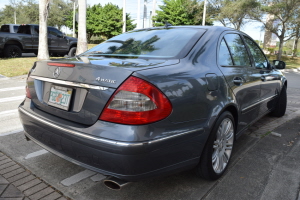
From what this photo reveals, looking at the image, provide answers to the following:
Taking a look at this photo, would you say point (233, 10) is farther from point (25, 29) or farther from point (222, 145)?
point (222, 145)

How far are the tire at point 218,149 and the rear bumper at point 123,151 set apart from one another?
0.17 meters

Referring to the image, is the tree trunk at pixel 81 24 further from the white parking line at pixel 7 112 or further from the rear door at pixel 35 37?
the white parking line at pixel 7 112

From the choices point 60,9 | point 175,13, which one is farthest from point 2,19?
point 175,13

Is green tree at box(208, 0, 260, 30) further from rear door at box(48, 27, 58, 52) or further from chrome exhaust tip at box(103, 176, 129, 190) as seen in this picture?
chrome exhaust tip at box(103, 176, 129, 190)

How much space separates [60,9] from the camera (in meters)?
51.7

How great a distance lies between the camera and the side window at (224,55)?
278 centimetres

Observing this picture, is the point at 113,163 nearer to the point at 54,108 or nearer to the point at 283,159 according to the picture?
the point at 54,108

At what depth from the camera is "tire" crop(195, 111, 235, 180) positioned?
8.03 ft

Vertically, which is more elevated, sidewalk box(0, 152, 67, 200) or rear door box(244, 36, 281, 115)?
rear door box(244, 36, 281, 115)

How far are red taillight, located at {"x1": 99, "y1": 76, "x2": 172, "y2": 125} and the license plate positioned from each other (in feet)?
1.45

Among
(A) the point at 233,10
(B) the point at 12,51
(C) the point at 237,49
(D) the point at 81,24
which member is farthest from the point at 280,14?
(C) the point at 237,49

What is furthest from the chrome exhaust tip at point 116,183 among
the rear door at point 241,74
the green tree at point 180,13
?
the green tree at point 180,13

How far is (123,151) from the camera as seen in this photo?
5.99 feet

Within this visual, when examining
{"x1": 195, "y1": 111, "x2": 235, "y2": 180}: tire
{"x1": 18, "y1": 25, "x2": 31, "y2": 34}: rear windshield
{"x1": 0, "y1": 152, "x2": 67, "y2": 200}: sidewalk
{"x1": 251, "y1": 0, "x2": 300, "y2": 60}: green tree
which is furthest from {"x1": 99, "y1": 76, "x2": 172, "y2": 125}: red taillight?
{"x1": 251, "y1": 0, "x2": 300, "y2": 60}: green tree
